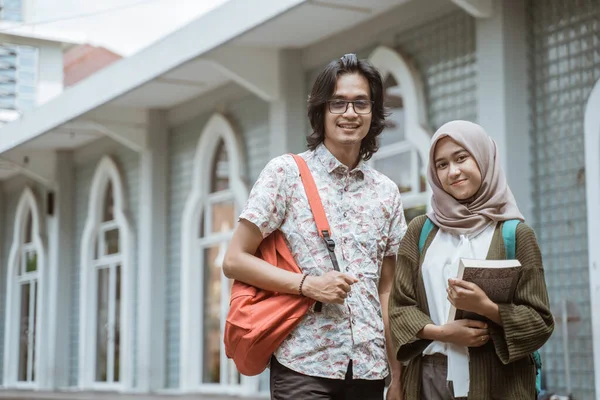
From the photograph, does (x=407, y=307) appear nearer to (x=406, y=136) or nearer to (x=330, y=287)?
(x=330, y=287)

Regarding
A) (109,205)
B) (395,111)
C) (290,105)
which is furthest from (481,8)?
(109,205)

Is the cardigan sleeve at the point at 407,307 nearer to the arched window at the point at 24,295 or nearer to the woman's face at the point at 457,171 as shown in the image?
the woman's face at the point at 457,171

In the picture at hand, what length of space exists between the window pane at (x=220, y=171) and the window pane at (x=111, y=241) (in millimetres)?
2533

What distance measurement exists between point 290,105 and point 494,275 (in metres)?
7.20

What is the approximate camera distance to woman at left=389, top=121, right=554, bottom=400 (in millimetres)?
2631

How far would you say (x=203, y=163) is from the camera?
11398 mm

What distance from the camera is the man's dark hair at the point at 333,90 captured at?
2869 millimetres

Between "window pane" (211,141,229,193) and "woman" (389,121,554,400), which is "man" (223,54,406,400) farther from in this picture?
"window pane" (211,141,229,193)

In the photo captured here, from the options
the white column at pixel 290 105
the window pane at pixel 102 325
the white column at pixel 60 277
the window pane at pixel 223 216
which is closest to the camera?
the white column at pixel 290 105

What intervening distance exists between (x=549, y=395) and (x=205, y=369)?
5500 millimetres

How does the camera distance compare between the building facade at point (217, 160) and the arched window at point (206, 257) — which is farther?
the arched window at point (206, 257)

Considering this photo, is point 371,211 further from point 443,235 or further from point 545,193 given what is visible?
point 545,193

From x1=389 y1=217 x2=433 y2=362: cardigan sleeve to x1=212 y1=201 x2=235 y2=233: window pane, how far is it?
827cm

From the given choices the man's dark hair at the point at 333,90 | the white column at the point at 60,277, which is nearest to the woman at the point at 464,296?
the man's dark hair at the point at 333,90
